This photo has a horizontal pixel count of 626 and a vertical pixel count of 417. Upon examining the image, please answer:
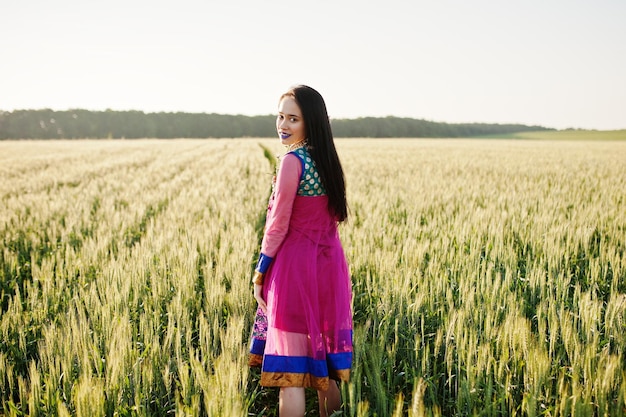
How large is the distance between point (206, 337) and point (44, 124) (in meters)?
84.3

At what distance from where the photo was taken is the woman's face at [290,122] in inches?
69.7

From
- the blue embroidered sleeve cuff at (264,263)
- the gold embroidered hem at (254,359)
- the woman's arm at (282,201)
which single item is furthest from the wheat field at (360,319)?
the blue embroidered sleeve cuff at (264,263)

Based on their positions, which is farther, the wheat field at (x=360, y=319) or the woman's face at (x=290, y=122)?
the woman's face at (x=290, y=122)

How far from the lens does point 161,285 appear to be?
107 inches

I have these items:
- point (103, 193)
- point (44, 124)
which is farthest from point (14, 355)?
point (44, 124)

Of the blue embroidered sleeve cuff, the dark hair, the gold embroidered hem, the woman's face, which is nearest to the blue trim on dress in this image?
the gold embroidered hem

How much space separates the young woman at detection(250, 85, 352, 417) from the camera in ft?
5.58

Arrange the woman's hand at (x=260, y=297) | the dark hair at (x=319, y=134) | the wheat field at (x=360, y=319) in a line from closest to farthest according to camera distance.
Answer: the wheat field at (x=360, y=319), the dark hair at (x=319, y=134), the woman's hand at (x=260, y=297)

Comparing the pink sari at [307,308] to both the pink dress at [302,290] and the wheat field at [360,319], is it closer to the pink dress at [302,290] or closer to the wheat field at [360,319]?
the pink dress at [302,290]

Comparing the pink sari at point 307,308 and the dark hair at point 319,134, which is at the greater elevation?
the dark hair at point 319,134

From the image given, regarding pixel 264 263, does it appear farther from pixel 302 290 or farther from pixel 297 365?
pixel 297 365

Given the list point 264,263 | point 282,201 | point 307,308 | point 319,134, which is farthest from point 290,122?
point 307,308

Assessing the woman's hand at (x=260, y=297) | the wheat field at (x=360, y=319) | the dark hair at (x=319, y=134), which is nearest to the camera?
the wheat field at (x=360, y=319)

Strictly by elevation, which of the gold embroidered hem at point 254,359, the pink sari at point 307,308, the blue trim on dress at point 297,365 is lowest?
the gold embroidered hem at point 254,359
